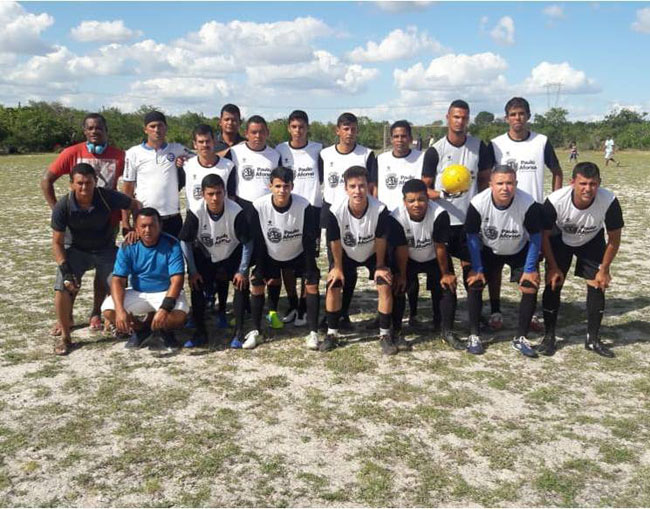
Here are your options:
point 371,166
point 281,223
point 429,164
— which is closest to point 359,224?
point 281,223

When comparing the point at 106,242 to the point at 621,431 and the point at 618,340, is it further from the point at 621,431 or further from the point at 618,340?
the point at 618,340

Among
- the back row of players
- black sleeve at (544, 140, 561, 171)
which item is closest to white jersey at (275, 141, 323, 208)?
the back row of players

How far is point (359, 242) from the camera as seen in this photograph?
18.6ft

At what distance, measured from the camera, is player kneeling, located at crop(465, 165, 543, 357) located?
18.0 ft

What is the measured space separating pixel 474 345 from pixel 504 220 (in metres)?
1.26

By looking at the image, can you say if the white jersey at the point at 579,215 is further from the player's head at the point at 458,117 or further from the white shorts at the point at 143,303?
the white shorts at the point at 143,303

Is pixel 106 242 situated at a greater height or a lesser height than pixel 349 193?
lesser

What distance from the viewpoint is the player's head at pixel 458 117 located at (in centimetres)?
586

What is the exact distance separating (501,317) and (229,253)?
3127mm

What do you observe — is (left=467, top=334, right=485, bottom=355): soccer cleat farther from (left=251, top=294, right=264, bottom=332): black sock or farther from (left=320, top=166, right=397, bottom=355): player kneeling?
(left=251, top=294, right=264, bottom=332): black sock

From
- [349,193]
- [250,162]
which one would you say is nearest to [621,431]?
[349,193]

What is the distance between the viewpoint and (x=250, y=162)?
6230 millimetres

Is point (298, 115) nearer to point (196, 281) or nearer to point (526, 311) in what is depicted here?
point (196, 281)

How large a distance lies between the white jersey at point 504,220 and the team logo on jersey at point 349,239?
3.99 feet
